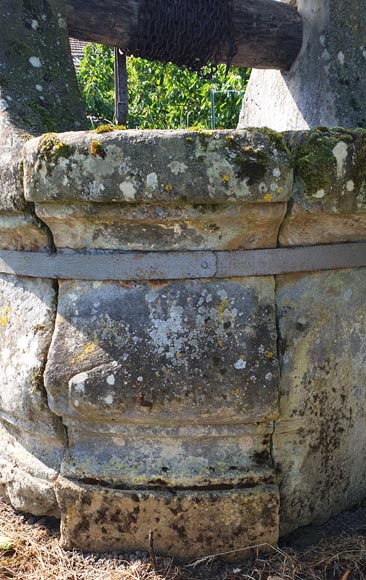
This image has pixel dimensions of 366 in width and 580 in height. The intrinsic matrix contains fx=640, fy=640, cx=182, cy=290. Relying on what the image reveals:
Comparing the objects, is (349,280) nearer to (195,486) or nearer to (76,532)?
(195,486)

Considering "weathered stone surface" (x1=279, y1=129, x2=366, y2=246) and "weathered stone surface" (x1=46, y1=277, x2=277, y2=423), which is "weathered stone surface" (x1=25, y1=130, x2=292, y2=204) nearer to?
"weathered stone surface" (x1=279, y1=129, x2=366, y2=246)

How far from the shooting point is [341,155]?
6.65ft

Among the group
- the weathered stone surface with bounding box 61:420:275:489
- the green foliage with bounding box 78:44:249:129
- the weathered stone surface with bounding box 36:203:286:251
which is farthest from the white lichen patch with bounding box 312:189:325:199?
the green foliage with bounding box 78:44:249:129

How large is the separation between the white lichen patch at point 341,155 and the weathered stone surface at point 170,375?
1.40 ft

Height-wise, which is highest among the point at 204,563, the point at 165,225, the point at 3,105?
the point at 3,105

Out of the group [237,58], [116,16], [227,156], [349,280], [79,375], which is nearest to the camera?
[227,156]

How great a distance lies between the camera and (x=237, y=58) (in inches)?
124

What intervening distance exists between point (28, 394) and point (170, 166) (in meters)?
0.95

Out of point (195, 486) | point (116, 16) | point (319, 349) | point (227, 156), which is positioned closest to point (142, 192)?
point (227, 156)

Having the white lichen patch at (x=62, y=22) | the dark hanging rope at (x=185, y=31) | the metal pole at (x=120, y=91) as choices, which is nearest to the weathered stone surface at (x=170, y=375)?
the white lichen patch at (x=62, y=22)

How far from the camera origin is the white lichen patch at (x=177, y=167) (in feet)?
6.33

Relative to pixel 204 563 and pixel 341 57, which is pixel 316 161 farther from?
pixel 204 563

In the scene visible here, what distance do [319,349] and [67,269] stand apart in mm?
913

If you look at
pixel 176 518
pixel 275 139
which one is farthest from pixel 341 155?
pixel 176 518
